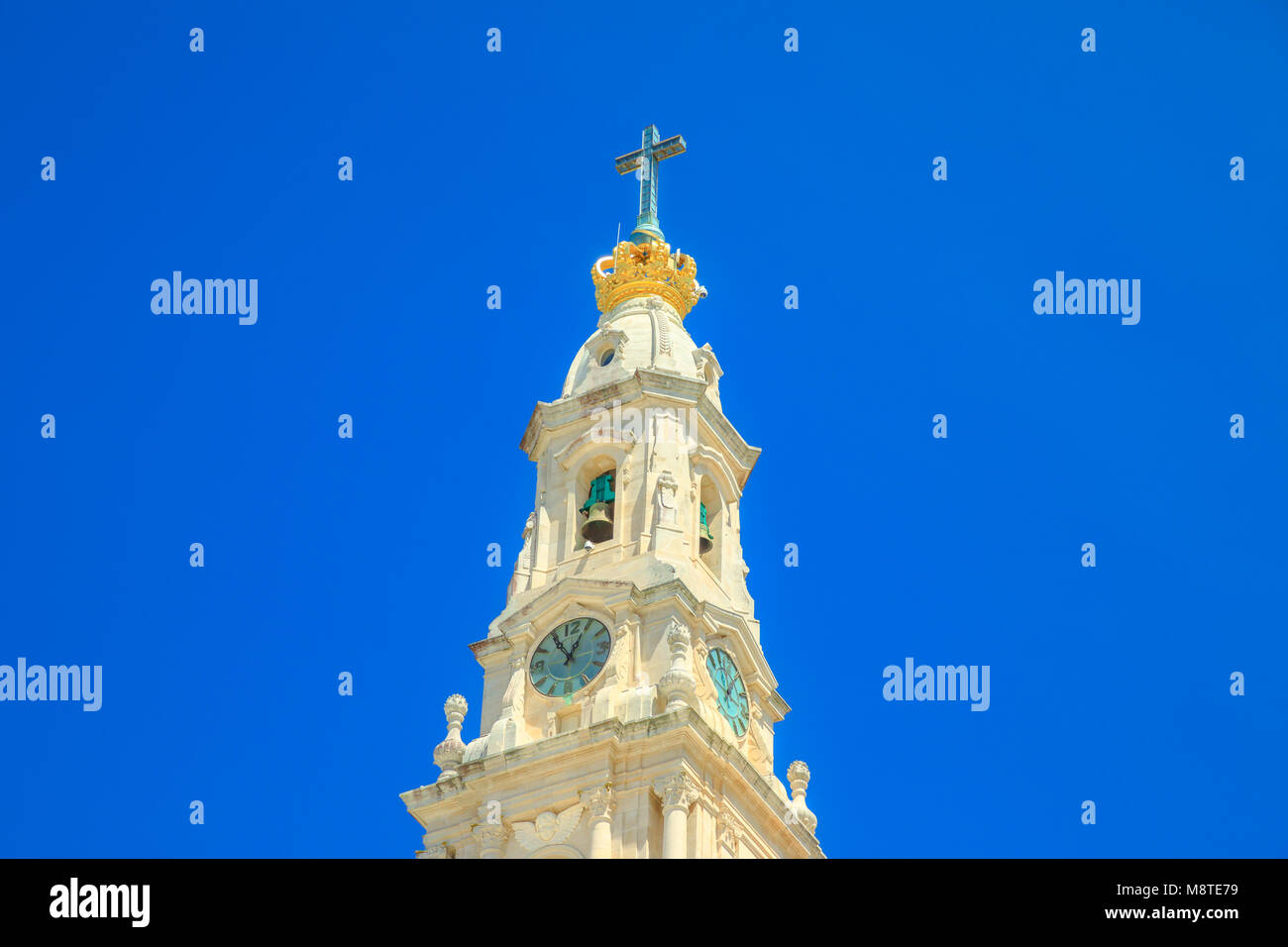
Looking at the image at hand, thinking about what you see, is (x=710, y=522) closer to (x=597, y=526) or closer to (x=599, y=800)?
(x=597, y=526)

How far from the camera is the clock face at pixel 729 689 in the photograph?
6800 cm

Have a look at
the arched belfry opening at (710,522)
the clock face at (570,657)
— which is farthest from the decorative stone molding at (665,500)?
the clock face at (570,657)

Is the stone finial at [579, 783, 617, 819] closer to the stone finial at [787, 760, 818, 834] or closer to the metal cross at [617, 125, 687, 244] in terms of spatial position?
the stone finial at [787, 760, 818, 834]

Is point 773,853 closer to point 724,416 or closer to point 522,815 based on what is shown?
point 522,815

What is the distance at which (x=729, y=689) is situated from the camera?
6881 centimetres

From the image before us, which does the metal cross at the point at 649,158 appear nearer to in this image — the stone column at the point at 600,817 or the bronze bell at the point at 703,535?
the bronze bell at the point at 703,535

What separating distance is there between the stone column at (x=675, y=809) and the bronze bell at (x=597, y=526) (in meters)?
14.0

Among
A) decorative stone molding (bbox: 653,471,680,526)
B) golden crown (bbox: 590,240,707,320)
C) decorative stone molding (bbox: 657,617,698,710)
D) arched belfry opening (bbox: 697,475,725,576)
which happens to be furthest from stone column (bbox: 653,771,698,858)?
golden crown (bbox: 590,240,707,320)

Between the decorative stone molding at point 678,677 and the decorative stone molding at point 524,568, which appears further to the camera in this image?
the decorative stone molding at point 524,568

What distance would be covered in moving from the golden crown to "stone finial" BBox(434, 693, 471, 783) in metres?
21.1

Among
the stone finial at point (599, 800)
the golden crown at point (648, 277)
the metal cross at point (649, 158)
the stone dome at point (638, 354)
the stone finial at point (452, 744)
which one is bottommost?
the stone finial at point (599, 800)
